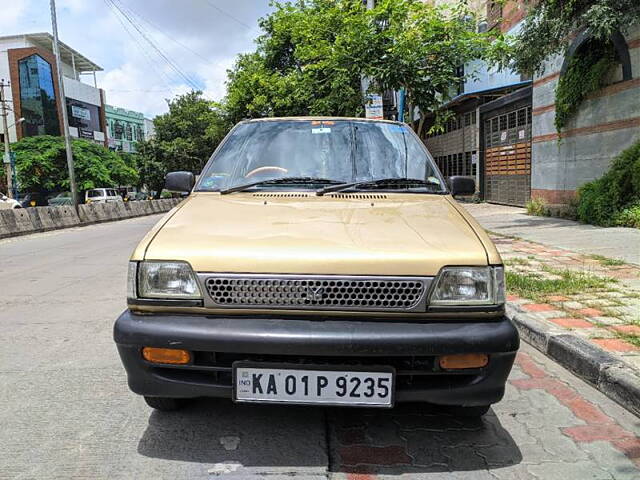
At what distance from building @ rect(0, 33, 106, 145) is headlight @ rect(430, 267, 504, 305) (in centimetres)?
4600

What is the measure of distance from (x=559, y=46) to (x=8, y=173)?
3478 cm

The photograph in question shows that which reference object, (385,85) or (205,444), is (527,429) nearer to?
(205,444)

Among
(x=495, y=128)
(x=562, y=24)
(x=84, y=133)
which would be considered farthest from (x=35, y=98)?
(x=562, y=24)

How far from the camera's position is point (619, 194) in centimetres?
1057

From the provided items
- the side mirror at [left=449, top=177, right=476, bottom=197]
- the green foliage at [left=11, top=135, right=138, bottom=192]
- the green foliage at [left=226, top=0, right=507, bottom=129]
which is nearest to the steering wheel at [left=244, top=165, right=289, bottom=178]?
the side mirror at [left=449, top=177, right=476, bottom=197]

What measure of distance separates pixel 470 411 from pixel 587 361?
122 cm

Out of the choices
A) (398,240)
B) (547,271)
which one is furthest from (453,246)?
(547,271)

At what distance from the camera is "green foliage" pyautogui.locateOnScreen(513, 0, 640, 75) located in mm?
9914

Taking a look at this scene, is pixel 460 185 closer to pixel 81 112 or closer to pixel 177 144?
pixel 177 144

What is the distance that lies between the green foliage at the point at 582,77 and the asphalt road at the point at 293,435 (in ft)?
33.2

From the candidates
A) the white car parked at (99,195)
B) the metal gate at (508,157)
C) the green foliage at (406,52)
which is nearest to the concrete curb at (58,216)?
the white car parked at (99,195)

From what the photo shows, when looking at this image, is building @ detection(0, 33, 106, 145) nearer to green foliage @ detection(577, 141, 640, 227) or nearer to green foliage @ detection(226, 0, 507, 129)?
green foliage @ detection(226, 0, 507, 129)

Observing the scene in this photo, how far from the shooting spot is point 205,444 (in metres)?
2.65

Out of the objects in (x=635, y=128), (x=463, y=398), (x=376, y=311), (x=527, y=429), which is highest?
(x=635, y=128)
